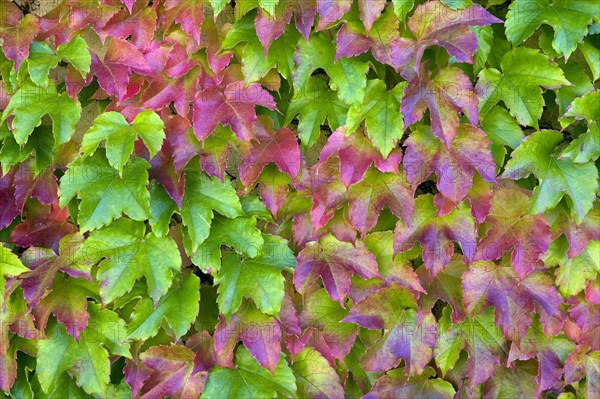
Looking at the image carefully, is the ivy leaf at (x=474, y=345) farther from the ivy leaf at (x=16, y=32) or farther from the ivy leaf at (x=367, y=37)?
the ivy leaf at (x=16, y=32)

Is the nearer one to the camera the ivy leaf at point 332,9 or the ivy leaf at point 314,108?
the ivy leaf at point 332,9

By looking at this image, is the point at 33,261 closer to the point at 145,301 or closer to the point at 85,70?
the point at 145,301

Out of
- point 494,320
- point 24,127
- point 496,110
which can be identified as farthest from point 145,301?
point 496,110

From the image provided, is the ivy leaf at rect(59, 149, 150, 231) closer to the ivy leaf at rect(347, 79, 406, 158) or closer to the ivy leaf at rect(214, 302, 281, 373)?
the ivy leaf at rect(214, 302, 281, 373)

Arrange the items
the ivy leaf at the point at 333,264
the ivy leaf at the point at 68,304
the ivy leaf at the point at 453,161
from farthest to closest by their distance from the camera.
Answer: the ivy leaf at the point at 68,304 → the ivy leaf at the point at 333,264 → the ivy leaf at the point at 453,161

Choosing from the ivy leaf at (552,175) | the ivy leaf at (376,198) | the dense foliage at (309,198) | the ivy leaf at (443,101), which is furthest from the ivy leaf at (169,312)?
the ivy leaf at (552,175)

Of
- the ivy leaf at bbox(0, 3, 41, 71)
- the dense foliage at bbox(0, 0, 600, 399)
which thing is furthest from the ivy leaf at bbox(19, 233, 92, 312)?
the ivy leaf at bbox(0, 3, 41, 71)

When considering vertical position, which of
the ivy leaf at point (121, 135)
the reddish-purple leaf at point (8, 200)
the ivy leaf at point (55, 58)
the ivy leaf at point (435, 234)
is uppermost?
the ivy leaf at point (55, 58)
